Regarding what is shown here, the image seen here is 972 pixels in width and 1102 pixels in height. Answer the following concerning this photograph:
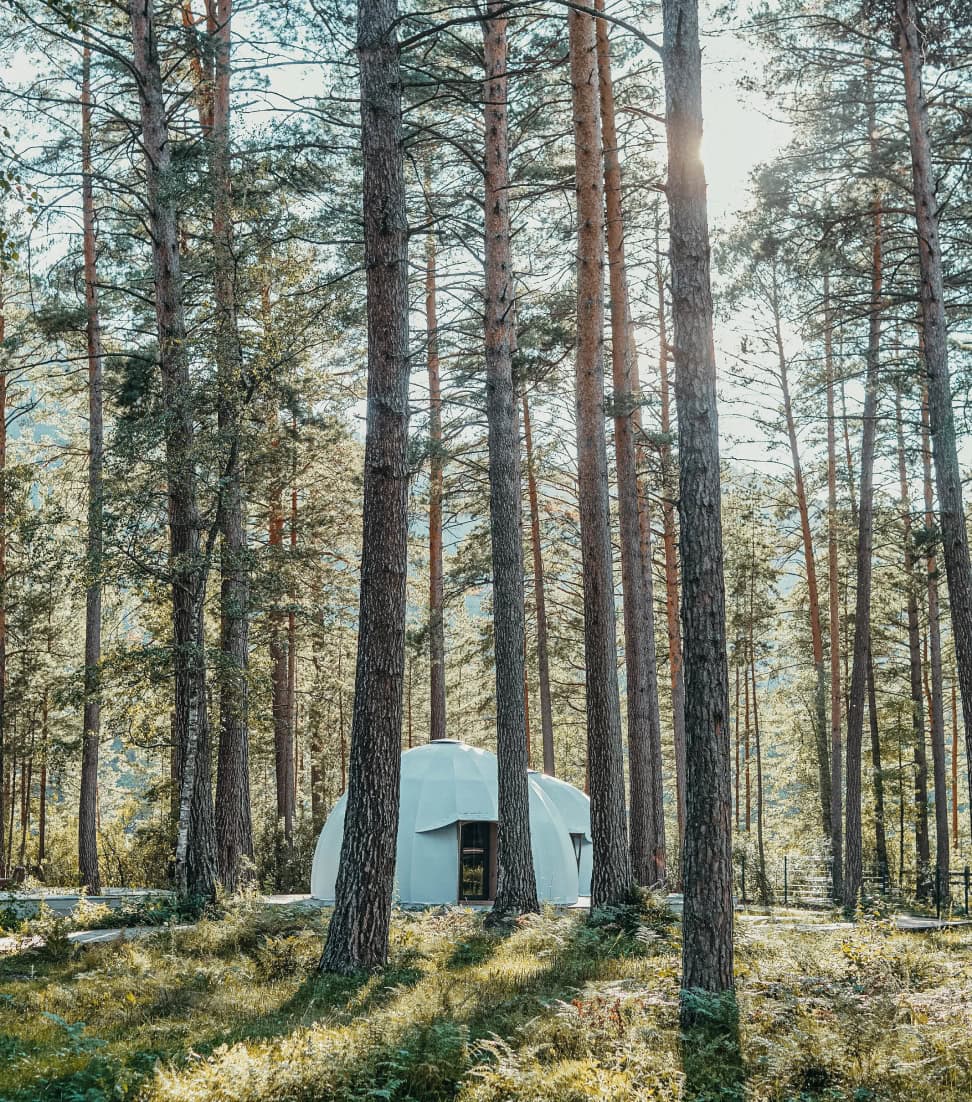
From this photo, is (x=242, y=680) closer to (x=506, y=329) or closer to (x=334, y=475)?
(x=506, y=329)

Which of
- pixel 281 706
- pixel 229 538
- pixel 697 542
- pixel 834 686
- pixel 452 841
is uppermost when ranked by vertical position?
pixel 229 538

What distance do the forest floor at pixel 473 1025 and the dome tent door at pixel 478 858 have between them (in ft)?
→ 35.9

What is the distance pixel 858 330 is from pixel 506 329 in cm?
938

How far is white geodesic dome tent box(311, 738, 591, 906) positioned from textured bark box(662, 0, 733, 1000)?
43.2 ft

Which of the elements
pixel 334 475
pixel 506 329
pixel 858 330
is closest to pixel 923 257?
pixel 506 329

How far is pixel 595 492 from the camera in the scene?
41.0 ft

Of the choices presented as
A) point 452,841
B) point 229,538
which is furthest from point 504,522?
point 452,841

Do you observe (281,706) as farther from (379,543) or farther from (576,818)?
(379,543)

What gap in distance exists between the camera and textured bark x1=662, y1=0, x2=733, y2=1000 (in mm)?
6266

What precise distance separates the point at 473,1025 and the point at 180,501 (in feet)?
26.4

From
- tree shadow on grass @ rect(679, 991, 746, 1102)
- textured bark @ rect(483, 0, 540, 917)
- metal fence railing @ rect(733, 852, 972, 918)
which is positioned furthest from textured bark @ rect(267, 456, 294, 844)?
tree shadow on grass @ rect(679, 991, 746, 1102)

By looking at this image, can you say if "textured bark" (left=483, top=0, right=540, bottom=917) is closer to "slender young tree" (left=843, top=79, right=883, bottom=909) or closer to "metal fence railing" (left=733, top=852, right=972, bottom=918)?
"slender young tree" (left=843, top=79, right=883, bottom=909)

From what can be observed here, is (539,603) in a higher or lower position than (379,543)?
higher

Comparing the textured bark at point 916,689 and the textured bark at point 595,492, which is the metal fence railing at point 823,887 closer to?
the textured bark at point 916,689
